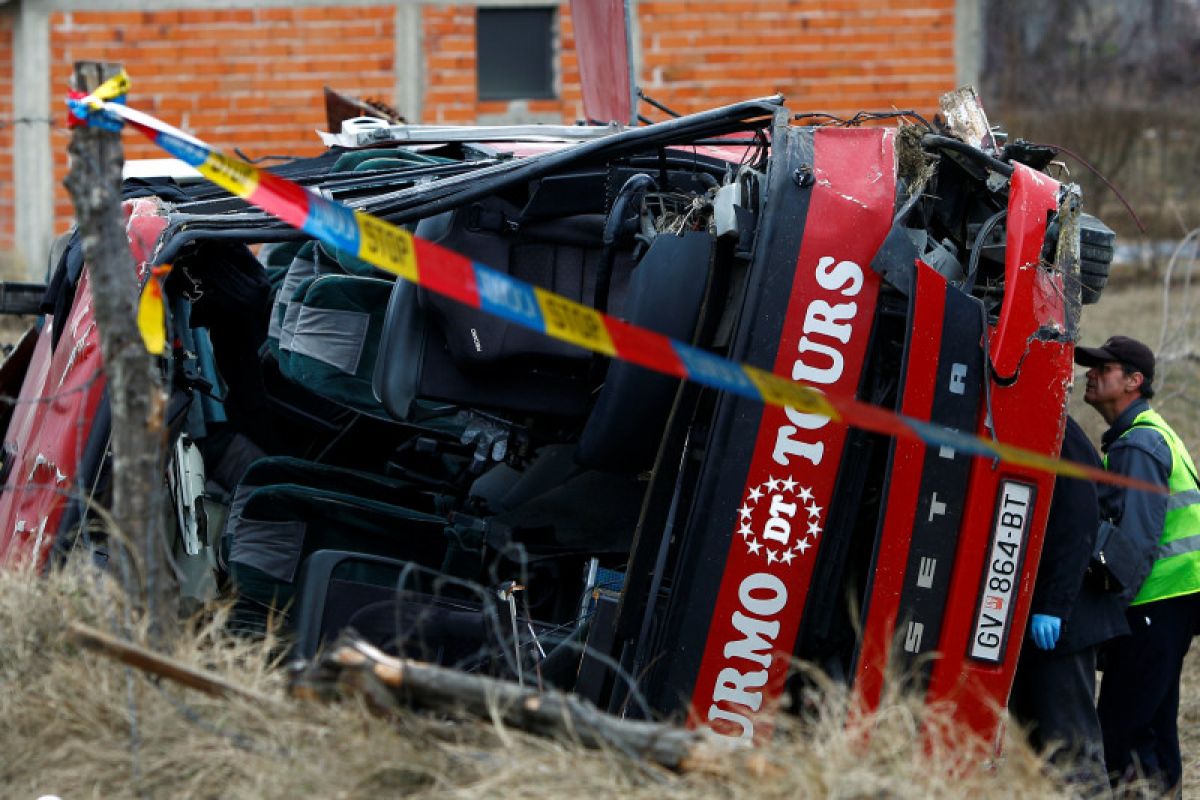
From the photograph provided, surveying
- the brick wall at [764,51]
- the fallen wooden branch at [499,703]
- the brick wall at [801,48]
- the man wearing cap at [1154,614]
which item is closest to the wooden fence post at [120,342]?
the fallen wooden branch at [499,703]

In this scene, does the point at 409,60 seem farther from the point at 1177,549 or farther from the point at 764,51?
the point at 1177,549

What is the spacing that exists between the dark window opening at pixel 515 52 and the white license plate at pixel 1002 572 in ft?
34.1

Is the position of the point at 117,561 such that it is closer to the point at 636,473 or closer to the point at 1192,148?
the point at 636,473

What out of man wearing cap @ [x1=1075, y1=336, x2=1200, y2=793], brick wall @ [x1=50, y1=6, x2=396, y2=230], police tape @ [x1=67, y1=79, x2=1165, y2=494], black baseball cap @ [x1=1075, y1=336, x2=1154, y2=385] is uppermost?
brick wall @ [x1=50, y1=6, x2=396, y2=230]

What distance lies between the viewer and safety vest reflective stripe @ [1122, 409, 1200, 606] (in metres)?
5.29

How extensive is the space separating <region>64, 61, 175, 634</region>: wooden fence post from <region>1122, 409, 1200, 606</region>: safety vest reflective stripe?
310 cm

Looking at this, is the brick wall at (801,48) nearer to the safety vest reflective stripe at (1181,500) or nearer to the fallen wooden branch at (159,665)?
the safety vest reflective stripe at (1181,500)

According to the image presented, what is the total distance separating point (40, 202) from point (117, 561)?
1104 cm

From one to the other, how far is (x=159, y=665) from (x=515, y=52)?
1149 centimetres

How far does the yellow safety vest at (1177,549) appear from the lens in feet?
17.4

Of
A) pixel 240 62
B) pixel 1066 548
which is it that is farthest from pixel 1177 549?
pixel 240 62

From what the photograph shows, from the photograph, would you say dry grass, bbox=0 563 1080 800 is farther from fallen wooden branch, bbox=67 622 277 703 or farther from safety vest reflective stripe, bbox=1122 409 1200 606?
safety vest reflective stripe, bbox=1122 409 1200 606

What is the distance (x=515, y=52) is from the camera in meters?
14.4

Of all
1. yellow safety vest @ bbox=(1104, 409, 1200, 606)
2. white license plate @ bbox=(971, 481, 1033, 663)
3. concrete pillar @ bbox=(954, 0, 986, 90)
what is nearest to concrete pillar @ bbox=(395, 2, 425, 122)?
concrete pillar @ bbox=(954, 0, 986, 90)
